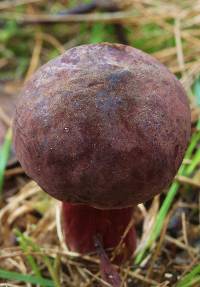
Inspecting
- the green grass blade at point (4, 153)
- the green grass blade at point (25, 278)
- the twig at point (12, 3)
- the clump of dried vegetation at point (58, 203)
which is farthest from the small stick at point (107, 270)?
the twig at point (12, 3)

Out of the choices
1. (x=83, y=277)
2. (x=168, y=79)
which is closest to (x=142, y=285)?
(x=83, y=277)

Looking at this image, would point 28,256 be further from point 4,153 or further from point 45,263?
point 4,153

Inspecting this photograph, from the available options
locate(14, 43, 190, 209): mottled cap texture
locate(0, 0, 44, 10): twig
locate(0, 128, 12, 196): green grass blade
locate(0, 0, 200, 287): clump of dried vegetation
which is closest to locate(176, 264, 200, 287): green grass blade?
locate(0, 0, 200, 287): clump of dried vegetation

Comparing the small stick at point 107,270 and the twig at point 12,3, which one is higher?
the twig at point 12,3

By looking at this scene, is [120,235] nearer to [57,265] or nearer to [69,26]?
[57,265]

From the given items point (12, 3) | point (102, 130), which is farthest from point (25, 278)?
point (12, 3)

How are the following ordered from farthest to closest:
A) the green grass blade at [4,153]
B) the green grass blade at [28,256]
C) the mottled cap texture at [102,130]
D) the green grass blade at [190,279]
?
the green grass blade at [4,153]
the green grass blade at [28,256]
the green grass blade at [190,279]
the mottled cap texture at [102,130]

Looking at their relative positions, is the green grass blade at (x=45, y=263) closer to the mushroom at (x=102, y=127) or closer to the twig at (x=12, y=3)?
the mushroom at (x=102, y=127)
